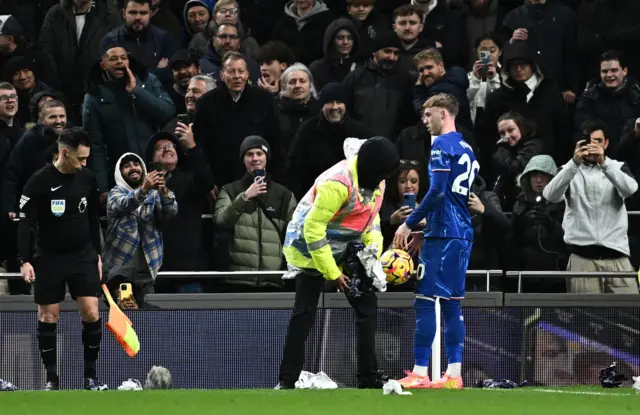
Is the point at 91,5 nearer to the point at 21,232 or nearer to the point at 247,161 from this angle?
the point at 247,161

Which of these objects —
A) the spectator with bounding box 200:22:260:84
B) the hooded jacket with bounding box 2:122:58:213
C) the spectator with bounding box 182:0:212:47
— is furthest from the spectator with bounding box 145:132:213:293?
the spectator with bounding box 182:0:212:47

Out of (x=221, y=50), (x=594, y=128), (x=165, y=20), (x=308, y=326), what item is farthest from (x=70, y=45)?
(x=308, y=326)

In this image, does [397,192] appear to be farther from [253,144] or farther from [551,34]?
[551,34]

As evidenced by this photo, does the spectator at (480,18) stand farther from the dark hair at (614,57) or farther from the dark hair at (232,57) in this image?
the dark hair at (232,57)

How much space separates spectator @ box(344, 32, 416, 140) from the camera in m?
16.3

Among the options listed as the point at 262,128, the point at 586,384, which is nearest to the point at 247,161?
the point at 262,128

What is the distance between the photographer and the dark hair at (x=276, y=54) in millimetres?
16875

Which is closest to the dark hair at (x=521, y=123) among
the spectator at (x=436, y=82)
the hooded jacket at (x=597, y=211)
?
the spectator at (x=436, y=82)

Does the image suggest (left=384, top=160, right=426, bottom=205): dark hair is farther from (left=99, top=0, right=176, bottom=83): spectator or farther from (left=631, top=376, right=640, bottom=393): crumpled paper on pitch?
(left=99, top=0, right=176, bottom=83): spectator

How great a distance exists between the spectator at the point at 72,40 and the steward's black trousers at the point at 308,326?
23.5ft

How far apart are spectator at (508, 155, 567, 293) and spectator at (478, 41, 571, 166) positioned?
119cm

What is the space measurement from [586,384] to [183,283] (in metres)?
4.18

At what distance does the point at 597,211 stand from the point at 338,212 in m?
3.71

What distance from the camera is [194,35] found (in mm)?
18266
